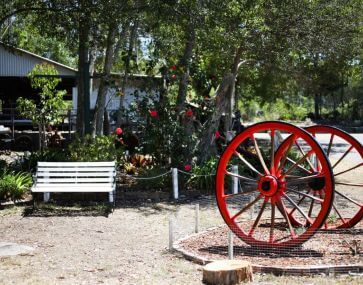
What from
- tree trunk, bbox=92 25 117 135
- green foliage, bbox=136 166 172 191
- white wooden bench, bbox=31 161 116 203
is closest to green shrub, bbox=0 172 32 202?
white wooden bench, bbox=31 161 116 203

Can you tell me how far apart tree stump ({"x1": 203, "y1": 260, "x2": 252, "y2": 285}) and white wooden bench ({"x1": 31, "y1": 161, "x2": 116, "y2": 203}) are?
5.32 meters

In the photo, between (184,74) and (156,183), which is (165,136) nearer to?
(156,183)

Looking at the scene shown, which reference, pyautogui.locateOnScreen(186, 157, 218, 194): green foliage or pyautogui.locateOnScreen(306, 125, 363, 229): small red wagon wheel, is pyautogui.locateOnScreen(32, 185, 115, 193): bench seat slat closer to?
pyautogui.locateOnScreen(186, 157, 218, 194): green foliage

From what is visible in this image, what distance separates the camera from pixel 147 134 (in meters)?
13.6

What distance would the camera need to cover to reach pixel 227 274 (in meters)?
5.98

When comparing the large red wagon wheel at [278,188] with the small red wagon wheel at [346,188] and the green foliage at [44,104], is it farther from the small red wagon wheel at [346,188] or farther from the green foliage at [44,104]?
the green foliage at [44,104]

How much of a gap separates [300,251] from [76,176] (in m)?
5.46

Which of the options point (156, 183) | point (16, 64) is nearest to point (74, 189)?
point (156, 183)

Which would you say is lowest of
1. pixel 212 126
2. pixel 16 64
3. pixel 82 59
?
pixel 212 126

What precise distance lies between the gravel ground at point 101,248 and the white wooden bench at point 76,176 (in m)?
0.57

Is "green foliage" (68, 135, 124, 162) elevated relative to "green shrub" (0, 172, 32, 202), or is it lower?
elevated

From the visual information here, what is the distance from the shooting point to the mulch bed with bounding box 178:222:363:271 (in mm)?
6918

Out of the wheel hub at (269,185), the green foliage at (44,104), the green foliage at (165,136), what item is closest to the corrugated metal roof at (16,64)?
→ the green foliage at (44,104)

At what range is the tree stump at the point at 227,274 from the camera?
5.97m
